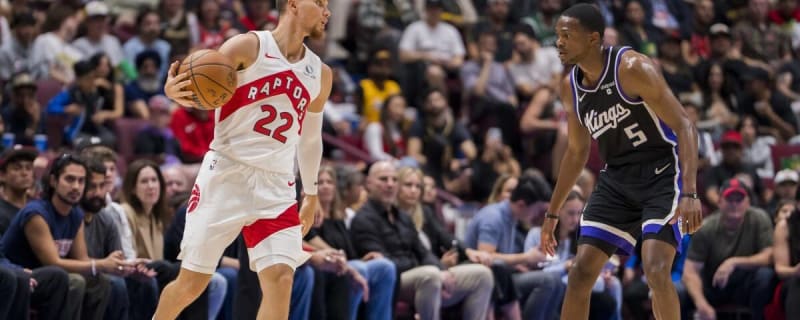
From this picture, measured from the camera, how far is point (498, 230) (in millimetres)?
10398

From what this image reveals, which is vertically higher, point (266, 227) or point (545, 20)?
point (545, 20)

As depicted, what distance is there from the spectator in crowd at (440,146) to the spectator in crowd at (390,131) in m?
0.13

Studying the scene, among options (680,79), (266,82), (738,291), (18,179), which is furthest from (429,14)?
(266,82)

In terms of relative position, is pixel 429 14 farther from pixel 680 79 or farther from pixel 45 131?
pixel 45 131

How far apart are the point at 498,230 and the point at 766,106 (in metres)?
6.51

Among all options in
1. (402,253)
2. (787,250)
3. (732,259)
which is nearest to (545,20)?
(732,259)

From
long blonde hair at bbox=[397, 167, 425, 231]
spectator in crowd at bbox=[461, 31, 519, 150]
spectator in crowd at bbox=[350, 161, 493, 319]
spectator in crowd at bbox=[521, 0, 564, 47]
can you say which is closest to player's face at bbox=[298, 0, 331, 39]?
spectator in crowd at bbox=[350, 161, 493, 319]

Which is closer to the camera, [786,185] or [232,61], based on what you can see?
[232,61]

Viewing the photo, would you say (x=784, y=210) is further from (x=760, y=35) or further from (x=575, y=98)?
(x=760, y=35)

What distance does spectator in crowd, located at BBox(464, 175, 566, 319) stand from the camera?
9.89m

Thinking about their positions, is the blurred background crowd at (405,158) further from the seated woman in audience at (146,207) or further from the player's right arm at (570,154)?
the player's right arm at (570,154)

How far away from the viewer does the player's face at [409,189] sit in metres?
10.2

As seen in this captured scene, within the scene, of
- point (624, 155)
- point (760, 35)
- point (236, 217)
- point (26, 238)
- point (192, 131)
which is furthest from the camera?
point (760, 35)

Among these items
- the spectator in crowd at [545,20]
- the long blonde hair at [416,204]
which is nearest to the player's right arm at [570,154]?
the long blonde hair at [416,204]
